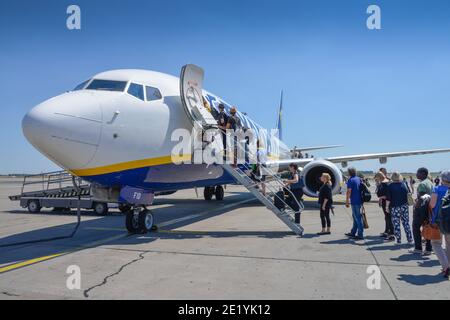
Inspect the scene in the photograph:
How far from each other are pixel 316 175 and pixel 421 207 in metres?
8.55

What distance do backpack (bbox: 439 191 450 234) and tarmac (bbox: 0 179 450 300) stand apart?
28.5 inches

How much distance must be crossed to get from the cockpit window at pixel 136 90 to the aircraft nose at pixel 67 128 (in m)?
0.97

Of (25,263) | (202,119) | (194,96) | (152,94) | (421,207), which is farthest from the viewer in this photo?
(194,96)

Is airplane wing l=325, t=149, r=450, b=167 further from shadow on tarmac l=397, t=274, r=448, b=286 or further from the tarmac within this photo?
shadow on tarmac l=397, t=274, r=448, b=286

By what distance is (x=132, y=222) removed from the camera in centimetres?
916

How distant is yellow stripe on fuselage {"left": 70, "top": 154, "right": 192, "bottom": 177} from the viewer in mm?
7598

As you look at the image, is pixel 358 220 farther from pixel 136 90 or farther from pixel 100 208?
pixel 100 208

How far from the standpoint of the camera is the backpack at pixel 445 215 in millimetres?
4969

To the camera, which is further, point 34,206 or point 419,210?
point 34,206
